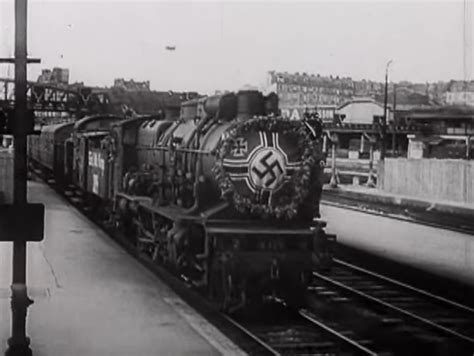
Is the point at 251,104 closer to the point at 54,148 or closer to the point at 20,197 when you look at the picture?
the point at 20,197

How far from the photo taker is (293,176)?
10.1 meters

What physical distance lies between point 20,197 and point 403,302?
753cm

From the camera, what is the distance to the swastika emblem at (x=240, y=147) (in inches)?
388

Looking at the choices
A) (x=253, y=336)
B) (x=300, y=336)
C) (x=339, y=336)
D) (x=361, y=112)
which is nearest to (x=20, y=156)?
(x=253, y=336)

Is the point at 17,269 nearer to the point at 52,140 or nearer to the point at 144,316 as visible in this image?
the point at 144,316

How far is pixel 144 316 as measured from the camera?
30.0ft

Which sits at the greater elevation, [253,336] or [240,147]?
[240,147]

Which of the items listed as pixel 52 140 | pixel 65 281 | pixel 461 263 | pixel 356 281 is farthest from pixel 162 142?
pixel 52 140

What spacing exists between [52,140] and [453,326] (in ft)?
56.5

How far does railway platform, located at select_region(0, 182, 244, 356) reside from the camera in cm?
777

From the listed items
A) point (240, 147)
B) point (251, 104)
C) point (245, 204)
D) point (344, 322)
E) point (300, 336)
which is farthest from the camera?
point (344, 322)

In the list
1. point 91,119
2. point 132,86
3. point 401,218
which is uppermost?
point 132,86

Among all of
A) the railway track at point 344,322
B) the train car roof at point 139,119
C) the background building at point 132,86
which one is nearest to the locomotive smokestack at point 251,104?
the railway track at point 344,322

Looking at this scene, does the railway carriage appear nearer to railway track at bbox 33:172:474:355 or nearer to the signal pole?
railway track at bbox 33:172:474:355
